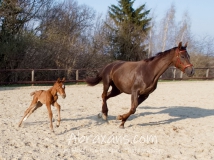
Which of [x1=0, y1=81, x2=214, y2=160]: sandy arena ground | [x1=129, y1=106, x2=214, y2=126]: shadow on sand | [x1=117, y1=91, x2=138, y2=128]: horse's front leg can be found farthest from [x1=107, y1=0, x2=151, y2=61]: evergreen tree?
[x1=117, y1=91, x2=138, y2=128]: horse's front leg

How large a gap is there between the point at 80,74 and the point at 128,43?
7.16 m

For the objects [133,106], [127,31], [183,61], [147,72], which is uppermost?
[127,31]

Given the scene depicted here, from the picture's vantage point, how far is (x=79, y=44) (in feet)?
67.5

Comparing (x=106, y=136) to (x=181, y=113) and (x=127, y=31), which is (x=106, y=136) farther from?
(x=127, y=31)

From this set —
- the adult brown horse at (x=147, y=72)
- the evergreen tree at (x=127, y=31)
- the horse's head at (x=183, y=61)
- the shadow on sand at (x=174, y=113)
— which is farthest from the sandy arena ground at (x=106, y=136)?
the evergreen tree at (x=127, y=31)

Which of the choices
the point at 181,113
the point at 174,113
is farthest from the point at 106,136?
the point at 181,113

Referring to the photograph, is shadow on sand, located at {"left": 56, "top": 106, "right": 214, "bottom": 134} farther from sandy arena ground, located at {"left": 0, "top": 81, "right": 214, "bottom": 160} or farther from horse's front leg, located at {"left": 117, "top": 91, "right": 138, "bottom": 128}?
horse's front leg, located at {"left": 117, "top": 91, "right": 138, "bottom": 128}

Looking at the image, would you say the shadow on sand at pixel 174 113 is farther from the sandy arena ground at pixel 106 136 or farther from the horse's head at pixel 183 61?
the horse's head at pixel 183 61

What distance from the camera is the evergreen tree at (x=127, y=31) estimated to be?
2366 cm

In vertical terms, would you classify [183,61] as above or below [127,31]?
below

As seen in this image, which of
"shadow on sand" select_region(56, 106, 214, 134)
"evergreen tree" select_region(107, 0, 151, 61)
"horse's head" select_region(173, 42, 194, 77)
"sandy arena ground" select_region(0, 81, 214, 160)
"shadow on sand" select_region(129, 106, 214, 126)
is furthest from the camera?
"evergreen tree" select_region(107, 0, 151, 61)

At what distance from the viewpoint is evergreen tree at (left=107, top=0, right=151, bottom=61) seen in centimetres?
2366

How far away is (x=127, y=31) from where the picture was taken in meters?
24.0

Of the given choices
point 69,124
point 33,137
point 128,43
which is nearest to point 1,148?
point 33,137
